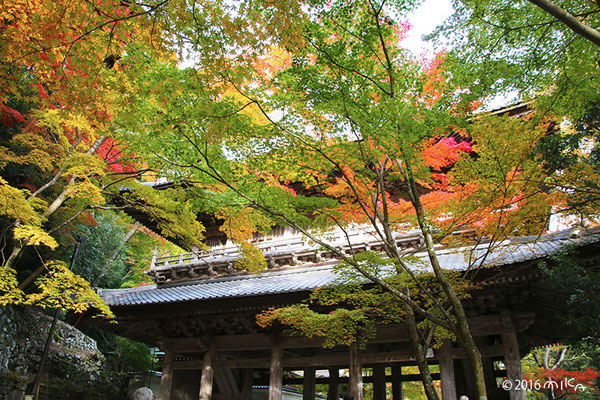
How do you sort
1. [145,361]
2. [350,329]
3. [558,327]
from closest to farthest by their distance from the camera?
[350,329] < [558,327] < [145,361]

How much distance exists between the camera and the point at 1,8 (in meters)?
5.61

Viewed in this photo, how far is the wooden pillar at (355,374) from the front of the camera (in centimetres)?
791

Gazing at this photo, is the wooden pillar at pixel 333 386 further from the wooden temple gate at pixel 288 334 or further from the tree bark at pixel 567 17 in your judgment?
the tree bark at pixel 567 17

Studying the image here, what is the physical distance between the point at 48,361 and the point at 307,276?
10020mm

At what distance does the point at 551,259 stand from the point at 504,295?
4.01ft

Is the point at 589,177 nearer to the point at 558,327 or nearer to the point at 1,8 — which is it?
the point at 558,327

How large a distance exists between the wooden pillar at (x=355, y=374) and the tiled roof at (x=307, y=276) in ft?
5.42

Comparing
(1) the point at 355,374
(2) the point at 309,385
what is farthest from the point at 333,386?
(1) the point at 355,374

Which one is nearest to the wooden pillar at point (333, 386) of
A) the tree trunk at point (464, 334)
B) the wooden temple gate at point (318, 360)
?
the wooden temple gate at point (318, 360)

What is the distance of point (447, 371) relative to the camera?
24.5 ft

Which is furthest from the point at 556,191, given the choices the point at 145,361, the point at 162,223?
the point at 145,361

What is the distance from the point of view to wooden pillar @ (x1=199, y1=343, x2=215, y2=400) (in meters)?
9.34

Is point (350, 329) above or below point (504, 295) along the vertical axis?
below

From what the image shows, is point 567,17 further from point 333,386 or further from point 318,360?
point 333,386
